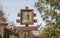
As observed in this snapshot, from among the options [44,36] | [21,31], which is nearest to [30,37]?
[21,31]

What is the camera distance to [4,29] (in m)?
13.7

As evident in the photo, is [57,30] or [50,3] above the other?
[50,3]

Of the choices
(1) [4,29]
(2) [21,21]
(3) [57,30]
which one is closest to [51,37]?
(3) [57,30]

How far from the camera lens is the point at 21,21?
53.1 ft

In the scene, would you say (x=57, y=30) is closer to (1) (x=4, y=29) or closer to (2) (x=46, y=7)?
(2) (x=46, y=7)

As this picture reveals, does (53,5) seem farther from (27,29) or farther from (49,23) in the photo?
(27,29)

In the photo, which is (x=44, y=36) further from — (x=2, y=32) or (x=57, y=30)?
(x=2, y=32)

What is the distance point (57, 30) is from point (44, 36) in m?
0.77

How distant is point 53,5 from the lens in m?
13.1

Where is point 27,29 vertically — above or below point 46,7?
below

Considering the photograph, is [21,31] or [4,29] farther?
[21,31]

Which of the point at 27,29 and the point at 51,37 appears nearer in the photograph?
the point at 51,37

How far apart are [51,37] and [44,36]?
0.48m

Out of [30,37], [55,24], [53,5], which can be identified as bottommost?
[30,37]
